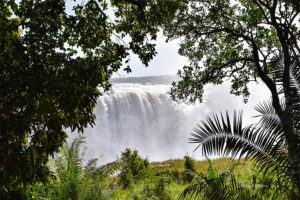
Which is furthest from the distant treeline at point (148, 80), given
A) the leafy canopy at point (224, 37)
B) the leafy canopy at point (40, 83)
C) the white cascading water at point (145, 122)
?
the leafy canopy at point (40, 83)

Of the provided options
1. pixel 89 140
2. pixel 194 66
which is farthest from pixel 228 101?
pixel 194 66

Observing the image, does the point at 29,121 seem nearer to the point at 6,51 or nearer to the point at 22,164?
the point at 22,164

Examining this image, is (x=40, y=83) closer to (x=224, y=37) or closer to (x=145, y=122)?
(x=224, y=37)

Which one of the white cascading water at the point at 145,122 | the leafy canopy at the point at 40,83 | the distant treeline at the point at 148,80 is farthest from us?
the distant treeline at the point at 148,80

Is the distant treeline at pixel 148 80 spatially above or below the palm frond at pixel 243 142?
above

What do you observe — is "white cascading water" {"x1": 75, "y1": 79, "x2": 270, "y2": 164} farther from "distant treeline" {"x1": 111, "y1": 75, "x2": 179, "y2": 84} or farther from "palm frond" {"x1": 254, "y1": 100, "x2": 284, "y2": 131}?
"distant treeline" {"x1": 111, "y1": 75, "x2": 179, "y2": 84}

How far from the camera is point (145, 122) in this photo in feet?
102

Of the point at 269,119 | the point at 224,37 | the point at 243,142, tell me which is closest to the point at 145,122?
the point at 224,37

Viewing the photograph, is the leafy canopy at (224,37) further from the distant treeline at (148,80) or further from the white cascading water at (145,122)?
the distant treeline at (148,80)

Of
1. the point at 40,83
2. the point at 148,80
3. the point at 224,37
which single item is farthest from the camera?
the point at 148,80

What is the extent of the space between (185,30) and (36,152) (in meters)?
7.74

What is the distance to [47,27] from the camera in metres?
3.98

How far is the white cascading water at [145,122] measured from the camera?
2777 cm

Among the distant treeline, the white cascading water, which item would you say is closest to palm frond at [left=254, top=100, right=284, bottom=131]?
the white cascading water
